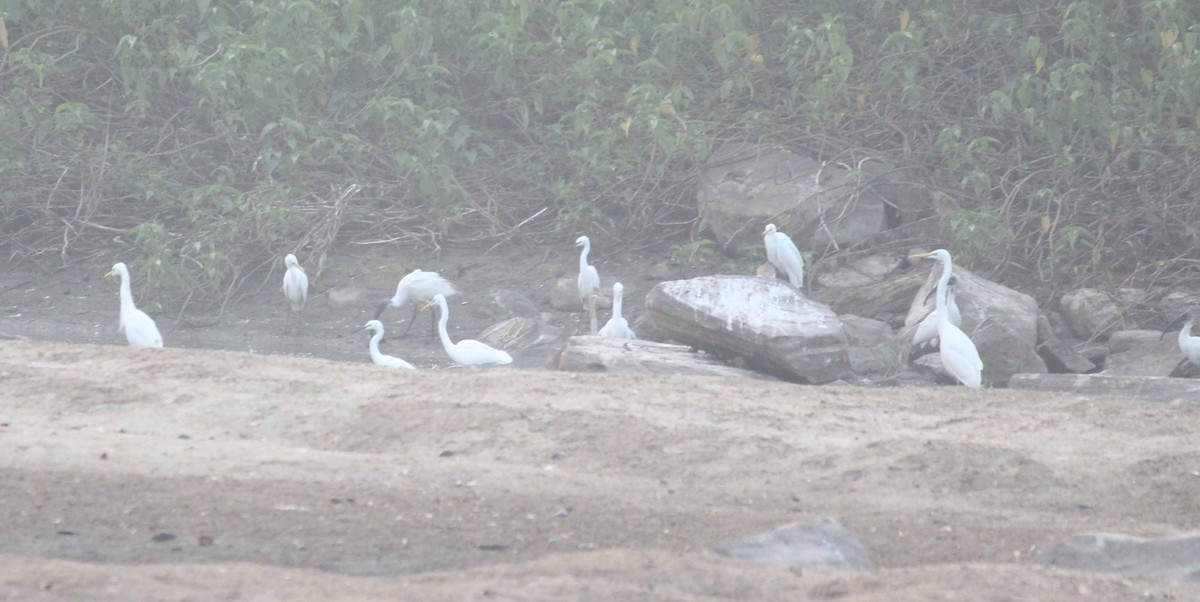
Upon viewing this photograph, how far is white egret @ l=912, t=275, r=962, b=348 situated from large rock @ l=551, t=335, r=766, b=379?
1.82 meters

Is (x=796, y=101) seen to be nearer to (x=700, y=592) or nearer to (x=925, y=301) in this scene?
(x=925, y=301)

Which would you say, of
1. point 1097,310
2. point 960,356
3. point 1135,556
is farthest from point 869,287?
point 1135,556

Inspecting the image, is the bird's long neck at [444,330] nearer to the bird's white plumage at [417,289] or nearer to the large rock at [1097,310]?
the bird's white plumage at [417,289]

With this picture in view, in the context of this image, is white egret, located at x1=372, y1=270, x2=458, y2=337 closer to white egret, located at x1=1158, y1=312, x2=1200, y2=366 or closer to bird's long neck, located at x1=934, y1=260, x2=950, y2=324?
bird's long neck, located at x1=934, y1=260, x2=950, y2=324

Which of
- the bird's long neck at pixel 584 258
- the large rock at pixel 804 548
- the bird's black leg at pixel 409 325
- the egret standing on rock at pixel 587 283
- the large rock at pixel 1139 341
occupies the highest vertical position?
the large rock at pixel 804 548

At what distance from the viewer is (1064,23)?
1045 cm

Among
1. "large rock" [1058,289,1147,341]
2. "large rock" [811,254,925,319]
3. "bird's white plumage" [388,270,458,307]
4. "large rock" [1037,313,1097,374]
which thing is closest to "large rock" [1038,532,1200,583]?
"large rock" [1037,313,1097,374]

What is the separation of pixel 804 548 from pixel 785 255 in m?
6.41

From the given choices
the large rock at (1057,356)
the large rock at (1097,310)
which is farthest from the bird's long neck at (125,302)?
the large rock at (1097,310)

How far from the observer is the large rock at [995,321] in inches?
339

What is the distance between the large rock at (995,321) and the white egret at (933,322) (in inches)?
6.0

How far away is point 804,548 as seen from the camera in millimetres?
3895

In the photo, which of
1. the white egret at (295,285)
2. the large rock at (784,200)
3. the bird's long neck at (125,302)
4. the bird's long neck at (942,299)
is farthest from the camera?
the large rock at (784,200)

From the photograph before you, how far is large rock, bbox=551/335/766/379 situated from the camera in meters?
7.24
